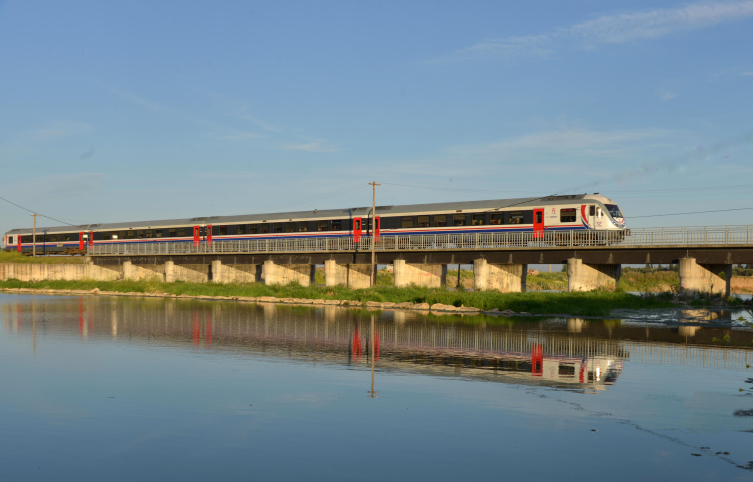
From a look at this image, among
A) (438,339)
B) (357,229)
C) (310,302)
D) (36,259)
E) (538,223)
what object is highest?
(538,223)

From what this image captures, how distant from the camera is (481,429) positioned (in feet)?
38.5

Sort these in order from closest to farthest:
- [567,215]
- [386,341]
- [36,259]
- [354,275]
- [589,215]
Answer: [386,341]
[589,215]
[567,215]
[354,275]
[36,259]

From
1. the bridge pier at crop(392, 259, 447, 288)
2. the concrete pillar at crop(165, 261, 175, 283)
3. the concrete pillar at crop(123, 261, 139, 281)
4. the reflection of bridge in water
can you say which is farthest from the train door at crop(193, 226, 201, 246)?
the reflection of bridge in water

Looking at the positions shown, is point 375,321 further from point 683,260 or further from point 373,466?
point 373,466

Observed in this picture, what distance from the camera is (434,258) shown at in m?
54.5

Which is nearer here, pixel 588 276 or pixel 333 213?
pixel 588 276

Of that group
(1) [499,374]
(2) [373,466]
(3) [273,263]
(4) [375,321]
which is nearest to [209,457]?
(2) [373,466]

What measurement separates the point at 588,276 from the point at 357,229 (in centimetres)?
2248

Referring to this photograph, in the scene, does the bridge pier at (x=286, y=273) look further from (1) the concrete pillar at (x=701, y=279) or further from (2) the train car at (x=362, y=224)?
(1) the concrete pillar at (x=701, y=279)

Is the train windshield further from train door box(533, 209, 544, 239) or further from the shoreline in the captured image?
the shoreline

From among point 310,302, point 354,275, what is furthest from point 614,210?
point 354,275

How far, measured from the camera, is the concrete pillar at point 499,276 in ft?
168

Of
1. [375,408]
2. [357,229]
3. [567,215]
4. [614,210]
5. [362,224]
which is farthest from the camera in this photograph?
[357,229]

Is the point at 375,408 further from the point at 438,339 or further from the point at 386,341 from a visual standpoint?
the point at 438,339
